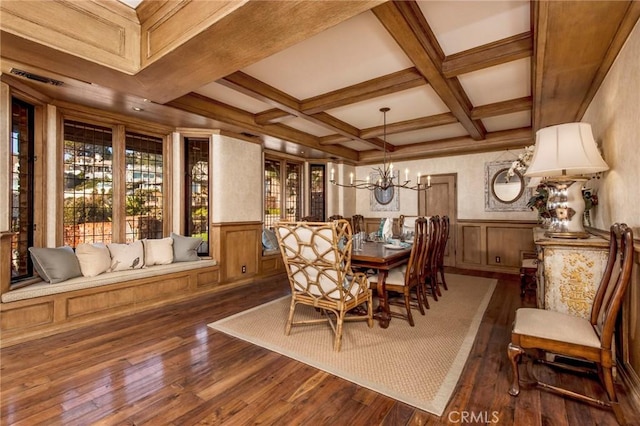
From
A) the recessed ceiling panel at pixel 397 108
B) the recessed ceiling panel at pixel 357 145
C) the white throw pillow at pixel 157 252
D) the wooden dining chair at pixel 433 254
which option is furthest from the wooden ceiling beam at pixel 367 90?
the white throw pillow at pixel 157 252

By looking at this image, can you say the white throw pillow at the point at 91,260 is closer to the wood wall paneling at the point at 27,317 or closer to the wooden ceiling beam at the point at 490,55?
the wood wall paneling at the point at 27,317

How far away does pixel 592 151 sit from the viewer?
2053mm

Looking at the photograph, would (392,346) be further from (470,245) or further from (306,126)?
(470,245)

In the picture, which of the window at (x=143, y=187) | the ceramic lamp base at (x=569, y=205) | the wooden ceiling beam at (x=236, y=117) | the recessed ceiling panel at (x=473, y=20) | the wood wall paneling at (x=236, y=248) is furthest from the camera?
the wood wall paneling at (x=236, y=248)

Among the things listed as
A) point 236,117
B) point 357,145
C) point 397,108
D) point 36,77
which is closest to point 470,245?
Result: point 357,145

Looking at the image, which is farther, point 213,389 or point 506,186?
point 506,186

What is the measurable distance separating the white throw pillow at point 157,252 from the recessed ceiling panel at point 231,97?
2.04 metres

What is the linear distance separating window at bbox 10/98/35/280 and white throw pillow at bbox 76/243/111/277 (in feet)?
1.57

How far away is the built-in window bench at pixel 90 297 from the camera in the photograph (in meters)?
2.67

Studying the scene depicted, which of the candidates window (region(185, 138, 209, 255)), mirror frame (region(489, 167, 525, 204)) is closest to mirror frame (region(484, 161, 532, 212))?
mirror frame (region(489, 167, 525, 204))

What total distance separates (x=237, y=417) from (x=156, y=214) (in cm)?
340

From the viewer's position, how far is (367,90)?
3.29 m

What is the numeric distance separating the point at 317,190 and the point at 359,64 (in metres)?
4.18

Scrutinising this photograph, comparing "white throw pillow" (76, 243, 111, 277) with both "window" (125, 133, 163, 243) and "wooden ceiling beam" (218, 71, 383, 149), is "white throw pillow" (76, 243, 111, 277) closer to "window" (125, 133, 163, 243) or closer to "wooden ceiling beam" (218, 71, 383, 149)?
"window" (125, 133, 163, 243)
